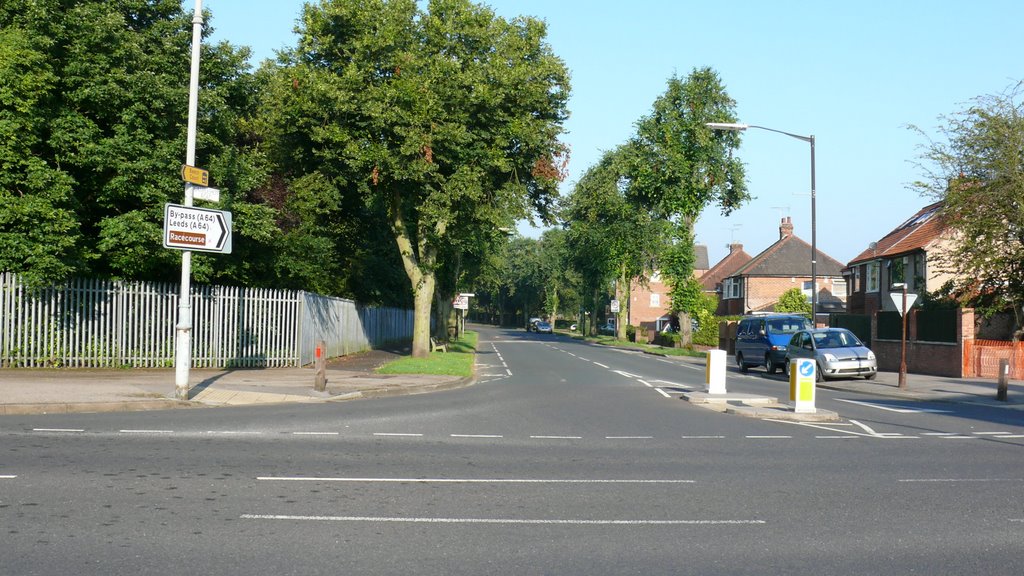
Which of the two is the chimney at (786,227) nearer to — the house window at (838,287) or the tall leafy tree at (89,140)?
the house window at (838,287)

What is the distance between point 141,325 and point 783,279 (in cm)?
5715

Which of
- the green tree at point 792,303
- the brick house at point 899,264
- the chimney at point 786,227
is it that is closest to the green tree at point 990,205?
the brick house at point 899,264

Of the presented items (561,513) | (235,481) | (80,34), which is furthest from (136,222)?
(561,513)

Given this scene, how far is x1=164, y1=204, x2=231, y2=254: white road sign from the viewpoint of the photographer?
15.4 metres

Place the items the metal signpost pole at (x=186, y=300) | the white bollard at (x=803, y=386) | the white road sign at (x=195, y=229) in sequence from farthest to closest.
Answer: the white bollard at (x=803, y=386) < the metal signpost pole at (x=186, y=300) < the white road sign at (x=195, y=229)

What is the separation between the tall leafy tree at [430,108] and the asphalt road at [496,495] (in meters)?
15.2

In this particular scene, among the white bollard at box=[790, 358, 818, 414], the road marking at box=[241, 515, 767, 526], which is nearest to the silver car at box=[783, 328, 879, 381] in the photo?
the white bollard at box=[790, 358, 818, 414]

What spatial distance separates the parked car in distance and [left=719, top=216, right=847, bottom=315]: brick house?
33.8m

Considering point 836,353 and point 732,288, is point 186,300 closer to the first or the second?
point 836,353

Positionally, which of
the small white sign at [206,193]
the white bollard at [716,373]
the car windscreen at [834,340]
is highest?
the small white sign at [206,193]

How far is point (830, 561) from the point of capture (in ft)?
19.8

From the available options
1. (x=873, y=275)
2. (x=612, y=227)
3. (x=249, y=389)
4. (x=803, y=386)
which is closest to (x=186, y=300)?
(x=249, y=389)

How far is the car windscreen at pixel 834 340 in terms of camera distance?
27.9 m

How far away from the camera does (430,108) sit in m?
28.2
